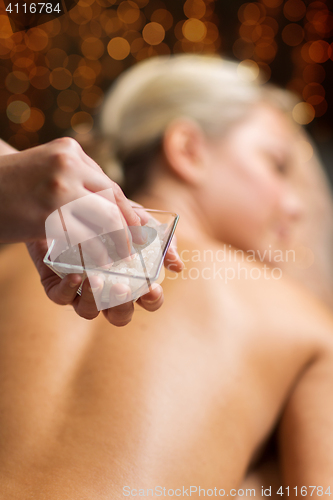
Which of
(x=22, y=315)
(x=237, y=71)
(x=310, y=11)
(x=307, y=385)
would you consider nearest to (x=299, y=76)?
(x=310, y=11)

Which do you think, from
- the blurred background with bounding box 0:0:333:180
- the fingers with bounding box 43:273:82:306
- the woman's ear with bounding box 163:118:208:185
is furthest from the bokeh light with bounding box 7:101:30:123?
the fingers with bounding box 43:273:82:306

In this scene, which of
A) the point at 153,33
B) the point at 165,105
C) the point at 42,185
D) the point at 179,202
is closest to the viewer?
the point at 42,185

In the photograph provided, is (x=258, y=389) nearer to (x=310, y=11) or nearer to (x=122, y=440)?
(x=122, y=440)

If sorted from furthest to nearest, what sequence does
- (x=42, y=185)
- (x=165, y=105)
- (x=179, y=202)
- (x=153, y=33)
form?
(x=153, y=33)
(x=165, y=105)
(x=179, y=202)
(x=42, y=185)

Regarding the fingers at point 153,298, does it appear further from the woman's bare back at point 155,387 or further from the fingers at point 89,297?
the woman's bare back at point 155,387

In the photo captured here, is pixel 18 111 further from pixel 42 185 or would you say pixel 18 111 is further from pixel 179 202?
pixel 42 185

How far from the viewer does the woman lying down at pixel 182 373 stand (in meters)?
0.39

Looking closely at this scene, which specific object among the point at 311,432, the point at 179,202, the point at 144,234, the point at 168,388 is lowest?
the point at 311,432

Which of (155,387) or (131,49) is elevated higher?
(131,49)

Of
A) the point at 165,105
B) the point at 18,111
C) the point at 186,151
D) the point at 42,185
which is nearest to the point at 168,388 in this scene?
the point at 42,185

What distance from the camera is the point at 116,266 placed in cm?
28

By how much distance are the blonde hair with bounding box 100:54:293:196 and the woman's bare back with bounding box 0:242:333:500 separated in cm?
35

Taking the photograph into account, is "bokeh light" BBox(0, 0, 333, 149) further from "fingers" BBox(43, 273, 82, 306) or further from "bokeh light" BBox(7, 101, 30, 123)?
"fingers" BBox(43, 273, 82, 306)

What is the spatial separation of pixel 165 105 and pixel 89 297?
67 centimetres
